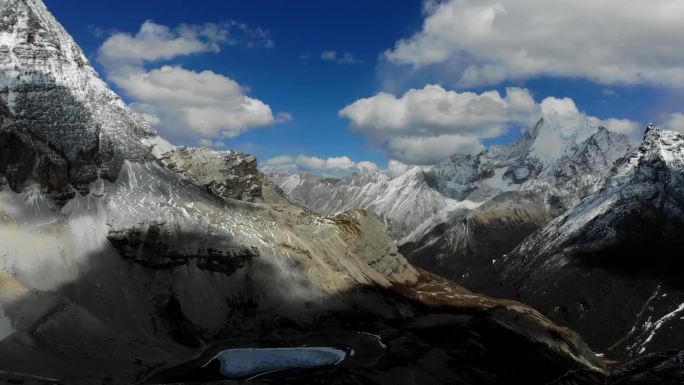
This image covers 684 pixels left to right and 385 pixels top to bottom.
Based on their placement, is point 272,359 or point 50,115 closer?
point 272,359

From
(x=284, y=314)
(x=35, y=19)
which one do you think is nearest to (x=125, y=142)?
(x=35, y=19)

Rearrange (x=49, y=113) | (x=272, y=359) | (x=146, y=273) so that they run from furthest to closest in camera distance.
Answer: (x=49, y=113)
(x=146, y=273)
(x=272, y=359)

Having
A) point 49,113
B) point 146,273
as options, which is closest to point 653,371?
point 146,273

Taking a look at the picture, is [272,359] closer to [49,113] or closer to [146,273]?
[146,273]

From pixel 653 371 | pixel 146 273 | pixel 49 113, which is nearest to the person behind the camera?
→ pixel 653 371

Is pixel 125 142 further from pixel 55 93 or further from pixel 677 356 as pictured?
pixel 677 356

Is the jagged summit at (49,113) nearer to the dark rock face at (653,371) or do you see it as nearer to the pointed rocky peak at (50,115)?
the pointed rocky peak at (50,115)
